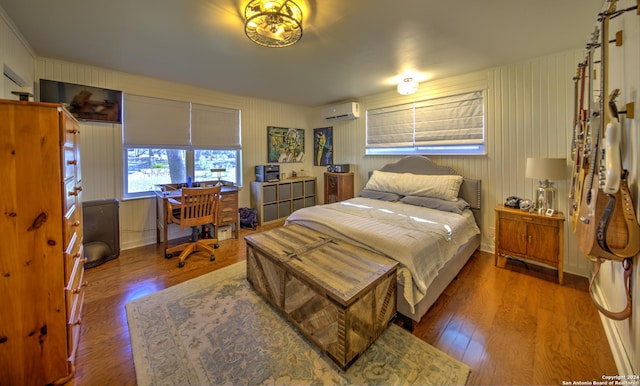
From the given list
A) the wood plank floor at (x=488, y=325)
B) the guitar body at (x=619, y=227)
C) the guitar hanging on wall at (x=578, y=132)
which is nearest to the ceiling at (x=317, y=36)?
the guitar hanging on wall at (x=578, y=132)

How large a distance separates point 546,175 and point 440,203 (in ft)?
3.52

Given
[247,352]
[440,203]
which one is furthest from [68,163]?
[440,203]

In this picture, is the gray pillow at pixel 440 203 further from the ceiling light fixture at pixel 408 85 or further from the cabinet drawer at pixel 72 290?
the cabinet drawer at pixel 72 290

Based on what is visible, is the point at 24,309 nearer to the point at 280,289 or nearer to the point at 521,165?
the point at 280,289

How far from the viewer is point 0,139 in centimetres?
124

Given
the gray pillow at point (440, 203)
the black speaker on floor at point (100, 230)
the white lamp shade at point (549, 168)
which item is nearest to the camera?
the white lamp shade at point (549, 168)

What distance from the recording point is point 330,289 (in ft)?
5.14

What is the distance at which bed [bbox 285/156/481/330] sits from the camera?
194 centimetres

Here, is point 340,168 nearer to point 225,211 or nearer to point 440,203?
point 440,203

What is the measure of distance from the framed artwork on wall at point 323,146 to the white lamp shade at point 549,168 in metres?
3.44

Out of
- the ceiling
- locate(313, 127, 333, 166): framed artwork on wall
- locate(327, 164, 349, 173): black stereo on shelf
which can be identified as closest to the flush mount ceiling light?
the ceiling

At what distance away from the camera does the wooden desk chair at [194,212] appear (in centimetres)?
310

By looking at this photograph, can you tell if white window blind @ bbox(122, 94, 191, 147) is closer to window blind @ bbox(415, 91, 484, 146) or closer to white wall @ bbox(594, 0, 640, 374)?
window blind @ bbox(415, 91, 484, 146)

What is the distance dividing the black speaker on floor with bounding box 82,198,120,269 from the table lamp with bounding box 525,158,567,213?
5.00 meters
